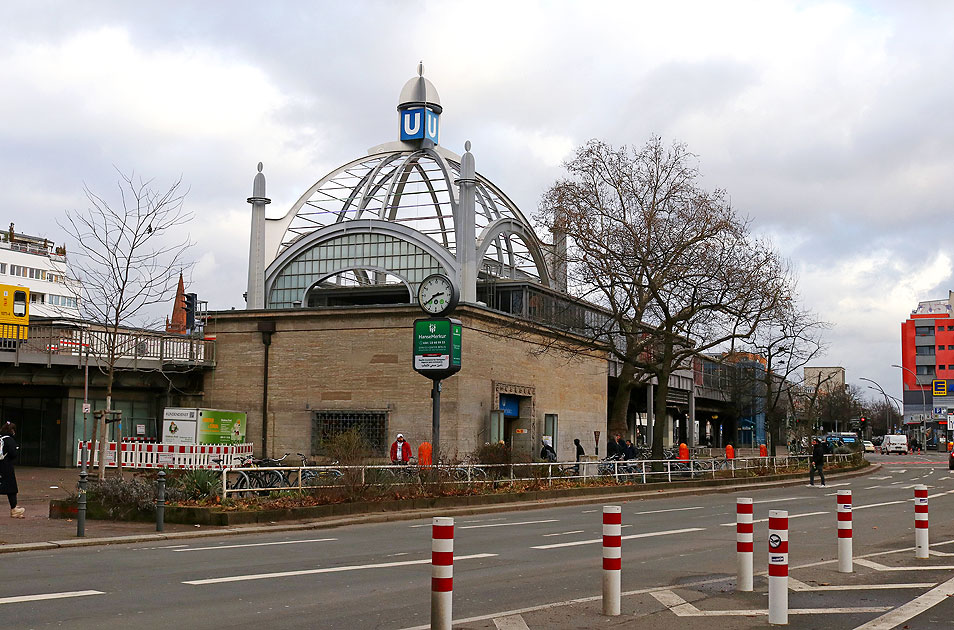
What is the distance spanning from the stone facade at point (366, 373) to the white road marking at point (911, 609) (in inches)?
1101

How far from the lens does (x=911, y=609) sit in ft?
30.7

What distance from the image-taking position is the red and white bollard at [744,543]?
390 inches

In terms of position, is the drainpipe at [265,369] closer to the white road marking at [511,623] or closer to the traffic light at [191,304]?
the traffic light at [191,304]

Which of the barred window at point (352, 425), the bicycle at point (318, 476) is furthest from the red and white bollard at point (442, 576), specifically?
the barred window at point (352, 425)

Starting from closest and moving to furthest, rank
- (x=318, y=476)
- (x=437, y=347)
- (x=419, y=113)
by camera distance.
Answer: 1. (x=318, y=476)
2. (x=437, y=347)
3. (x=419, y=113)

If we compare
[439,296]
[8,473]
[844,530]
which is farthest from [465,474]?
[844,530]

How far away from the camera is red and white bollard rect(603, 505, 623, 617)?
879cm

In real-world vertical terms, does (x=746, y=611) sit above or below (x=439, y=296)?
below

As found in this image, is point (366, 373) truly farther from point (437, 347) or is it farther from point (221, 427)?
point (437, 347)

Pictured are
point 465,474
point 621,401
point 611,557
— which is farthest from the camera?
point 621,401

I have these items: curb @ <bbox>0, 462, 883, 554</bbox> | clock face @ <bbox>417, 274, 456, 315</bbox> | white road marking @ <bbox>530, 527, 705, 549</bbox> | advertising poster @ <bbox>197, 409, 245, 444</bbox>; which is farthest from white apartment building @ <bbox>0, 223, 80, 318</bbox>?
white road marking @ <bbox>530, 527, 705, 549</bbox>

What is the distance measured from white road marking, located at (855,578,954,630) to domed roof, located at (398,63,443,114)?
3989 centimetres

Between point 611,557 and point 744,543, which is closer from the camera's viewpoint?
point 611,557

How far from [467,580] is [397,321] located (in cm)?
2933
